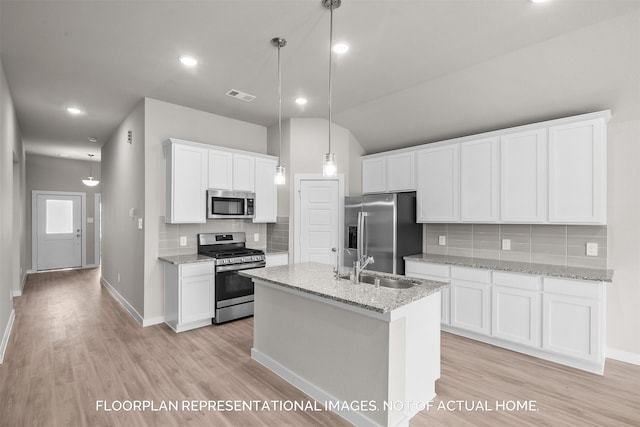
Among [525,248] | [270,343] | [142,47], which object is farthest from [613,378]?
[142,47]

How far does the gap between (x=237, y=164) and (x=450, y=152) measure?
9.54ft

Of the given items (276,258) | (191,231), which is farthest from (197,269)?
(276,258)

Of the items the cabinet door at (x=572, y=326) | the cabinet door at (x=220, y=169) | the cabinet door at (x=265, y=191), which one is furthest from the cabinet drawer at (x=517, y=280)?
the cabinet door at (x=220, y=169)

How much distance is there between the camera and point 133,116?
4621 mm

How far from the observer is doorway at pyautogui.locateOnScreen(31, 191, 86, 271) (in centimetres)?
785

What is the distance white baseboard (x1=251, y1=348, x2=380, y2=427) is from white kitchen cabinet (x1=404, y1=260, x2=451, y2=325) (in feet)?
6.45

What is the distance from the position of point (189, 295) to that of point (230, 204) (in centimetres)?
133

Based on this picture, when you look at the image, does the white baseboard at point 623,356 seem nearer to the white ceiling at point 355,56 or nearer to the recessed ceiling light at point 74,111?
the white ceiling at point 355,56

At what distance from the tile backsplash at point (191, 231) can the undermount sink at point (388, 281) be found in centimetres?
271

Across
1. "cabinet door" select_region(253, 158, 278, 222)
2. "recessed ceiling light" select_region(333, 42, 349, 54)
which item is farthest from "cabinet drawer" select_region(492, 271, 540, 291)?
"cabinet door" select_region(253, 158, 278, 222)

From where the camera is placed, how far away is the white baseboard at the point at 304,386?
2.18 m

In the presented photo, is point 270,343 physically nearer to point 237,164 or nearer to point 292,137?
point 237,164

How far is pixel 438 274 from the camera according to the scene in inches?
154

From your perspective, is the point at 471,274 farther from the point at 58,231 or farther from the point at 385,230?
the point at 58,231
